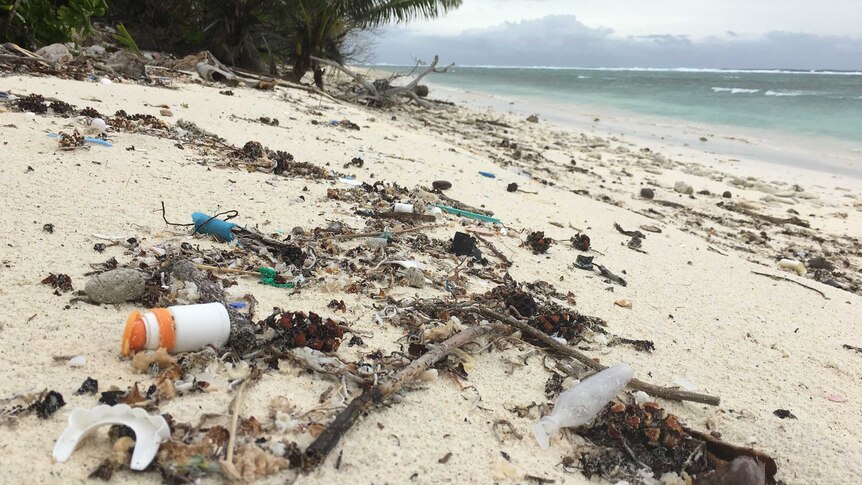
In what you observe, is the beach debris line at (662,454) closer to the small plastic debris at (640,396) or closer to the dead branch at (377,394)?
the small plastic debris at (640,396)

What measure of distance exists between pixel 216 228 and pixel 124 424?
60.9 inches

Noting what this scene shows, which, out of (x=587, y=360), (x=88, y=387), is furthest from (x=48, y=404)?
(x=587, y=360)

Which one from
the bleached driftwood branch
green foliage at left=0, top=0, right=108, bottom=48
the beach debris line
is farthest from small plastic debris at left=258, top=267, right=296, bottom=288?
the bleached driftwood branch

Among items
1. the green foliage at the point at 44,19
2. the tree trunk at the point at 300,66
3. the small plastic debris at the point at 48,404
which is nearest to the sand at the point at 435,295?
the small plastic debris at the point at 48,404

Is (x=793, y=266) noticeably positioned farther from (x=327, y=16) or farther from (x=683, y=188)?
(x=327, y=16)

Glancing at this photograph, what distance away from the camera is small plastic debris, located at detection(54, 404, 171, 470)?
4.56 feet

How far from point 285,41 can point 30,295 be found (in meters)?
13.2

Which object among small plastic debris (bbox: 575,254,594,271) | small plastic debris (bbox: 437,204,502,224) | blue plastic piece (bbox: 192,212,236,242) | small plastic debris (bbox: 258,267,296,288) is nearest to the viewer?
small plastic debris (bbox: 258,267,296,288)

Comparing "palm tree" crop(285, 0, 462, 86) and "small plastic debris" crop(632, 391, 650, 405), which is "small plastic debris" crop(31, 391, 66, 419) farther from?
"palm tree" crop(285, 0, 462, 86)

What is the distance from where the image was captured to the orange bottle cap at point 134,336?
5.83 ft

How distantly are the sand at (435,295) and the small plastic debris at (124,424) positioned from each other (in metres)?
0.03

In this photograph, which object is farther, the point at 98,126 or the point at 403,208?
the point at 98,126

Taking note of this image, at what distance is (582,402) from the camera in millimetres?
1985

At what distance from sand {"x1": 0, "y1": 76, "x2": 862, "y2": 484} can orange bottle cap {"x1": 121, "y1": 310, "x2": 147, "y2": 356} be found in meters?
0.05
